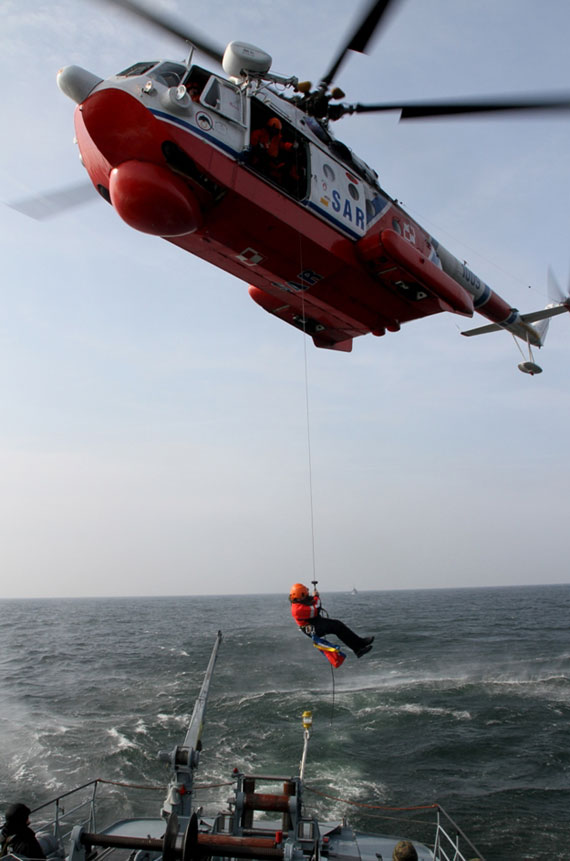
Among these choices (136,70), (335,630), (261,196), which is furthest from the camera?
(335,630)

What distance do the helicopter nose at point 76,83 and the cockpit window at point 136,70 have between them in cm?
47

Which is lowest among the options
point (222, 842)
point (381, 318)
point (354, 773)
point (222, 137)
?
point (354, 773)

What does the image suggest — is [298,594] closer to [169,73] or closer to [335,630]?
[335,630]

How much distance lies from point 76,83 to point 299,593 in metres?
9.51

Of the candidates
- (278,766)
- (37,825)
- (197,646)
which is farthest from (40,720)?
(197,646)

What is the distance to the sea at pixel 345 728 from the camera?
585 inches

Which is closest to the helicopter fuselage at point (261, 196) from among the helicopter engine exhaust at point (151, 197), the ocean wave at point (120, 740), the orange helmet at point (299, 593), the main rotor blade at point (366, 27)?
the helicopter engine exhaust at point (151, 197)

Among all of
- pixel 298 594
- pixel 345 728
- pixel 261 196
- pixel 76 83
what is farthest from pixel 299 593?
pixel 345 728

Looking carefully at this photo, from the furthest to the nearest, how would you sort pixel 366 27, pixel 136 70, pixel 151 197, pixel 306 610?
pixel 306 610 < pixel 136 70 < pixel 151 197 < pixel 366 27

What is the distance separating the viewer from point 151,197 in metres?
7.75

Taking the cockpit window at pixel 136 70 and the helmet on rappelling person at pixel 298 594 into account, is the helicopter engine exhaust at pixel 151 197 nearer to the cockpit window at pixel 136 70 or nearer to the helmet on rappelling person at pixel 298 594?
the cockpit window at pixel 136 70

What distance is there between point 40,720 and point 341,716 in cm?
1224

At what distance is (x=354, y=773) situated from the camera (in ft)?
53.9

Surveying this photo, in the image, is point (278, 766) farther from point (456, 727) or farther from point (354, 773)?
point (456, 727)
